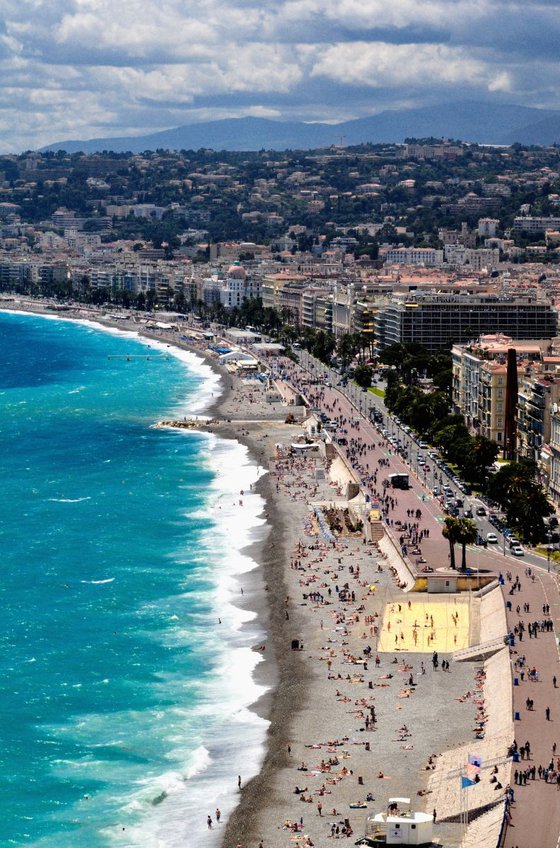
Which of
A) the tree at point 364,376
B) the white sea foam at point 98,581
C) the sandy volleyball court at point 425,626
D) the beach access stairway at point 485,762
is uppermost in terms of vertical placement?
the beach access stairway at point 485,762

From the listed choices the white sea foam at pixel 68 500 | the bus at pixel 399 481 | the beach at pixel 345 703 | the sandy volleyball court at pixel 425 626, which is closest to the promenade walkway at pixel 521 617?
the bus at pixel 399 481

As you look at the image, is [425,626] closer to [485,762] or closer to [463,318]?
[485,762]

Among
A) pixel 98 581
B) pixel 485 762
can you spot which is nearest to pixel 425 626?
pixel 485 762

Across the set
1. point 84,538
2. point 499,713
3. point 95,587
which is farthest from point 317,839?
point 84,538

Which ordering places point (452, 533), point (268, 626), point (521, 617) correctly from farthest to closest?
point (452, 533) < point (268, 626) < point (521, 617)

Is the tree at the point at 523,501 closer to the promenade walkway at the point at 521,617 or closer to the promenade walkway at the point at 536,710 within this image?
the promenade walkway at the point at 521,617
